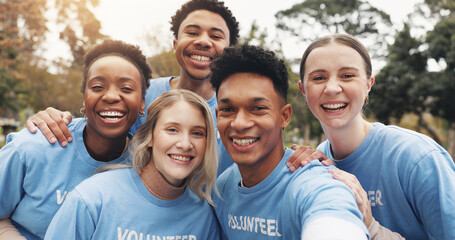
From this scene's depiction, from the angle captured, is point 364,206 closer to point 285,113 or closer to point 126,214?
point 285,113

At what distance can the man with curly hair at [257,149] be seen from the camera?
266 cm

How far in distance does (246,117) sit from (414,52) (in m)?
26.6

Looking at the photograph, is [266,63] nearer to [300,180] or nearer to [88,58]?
[300,180]

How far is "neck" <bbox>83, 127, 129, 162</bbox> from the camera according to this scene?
347 centimetres

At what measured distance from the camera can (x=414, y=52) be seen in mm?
25750

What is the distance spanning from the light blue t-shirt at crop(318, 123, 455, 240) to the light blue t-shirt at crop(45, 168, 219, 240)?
4.46 ft

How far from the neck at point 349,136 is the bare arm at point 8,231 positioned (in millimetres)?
2789

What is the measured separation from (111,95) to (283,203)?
1775 millimetres

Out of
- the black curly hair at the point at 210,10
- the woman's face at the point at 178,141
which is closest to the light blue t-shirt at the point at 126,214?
the woman's face at the point at 178,141

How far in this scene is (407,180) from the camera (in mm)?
2762

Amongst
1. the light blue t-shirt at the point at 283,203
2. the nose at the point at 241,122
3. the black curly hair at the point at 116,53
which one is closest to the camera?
the light blue t-shirt at the point at 283,203

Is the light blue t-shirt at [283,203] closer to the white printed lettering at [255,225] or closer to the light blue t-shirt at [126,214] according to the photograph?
the white printed lettering at [255,225]

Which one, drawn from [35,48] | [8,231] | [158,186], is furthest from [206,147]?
[35,48]

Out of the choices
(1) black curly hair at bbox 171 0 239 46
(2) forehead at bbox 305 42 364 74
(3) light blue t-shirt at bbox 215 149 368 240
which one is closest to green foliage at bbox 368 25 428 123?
(1) black curly hair at bbox 171 0 239 46
